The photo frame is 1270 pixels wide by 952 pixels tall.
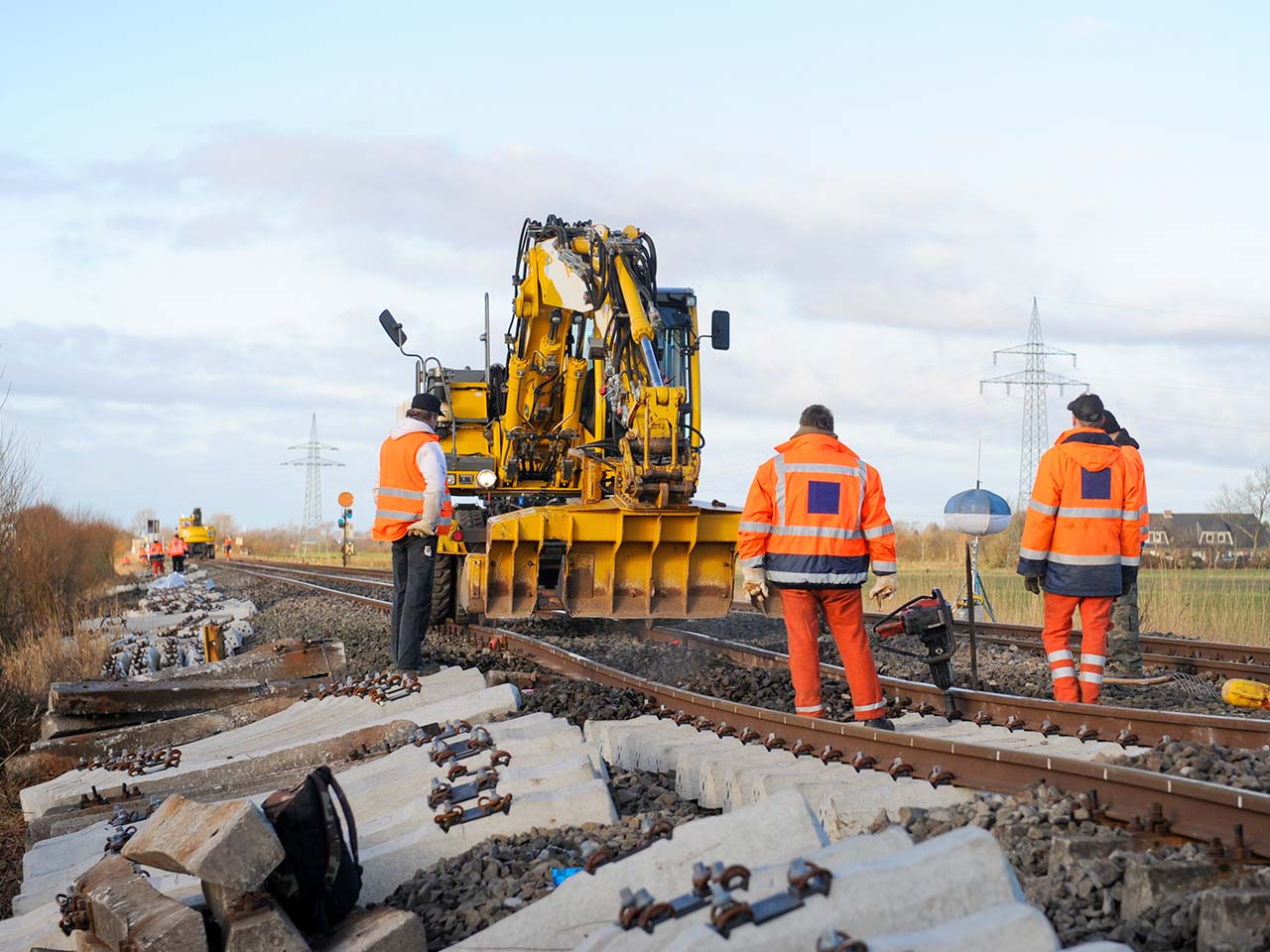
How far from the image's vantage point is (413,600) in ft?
28.8

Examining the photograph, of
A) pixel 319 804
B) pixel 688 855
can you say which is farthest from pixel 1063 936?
pixel 319 804

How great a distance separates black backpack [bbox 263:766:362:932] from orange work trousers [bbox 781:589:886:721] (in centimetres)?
322

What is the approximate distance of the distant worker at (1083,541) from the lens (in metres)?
7.01

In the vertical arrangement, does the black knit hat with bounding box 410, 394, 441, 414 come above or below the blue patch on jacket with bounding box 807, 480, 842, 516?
above

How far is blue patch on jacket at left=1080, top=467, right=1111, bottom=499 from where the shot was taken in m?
7.07

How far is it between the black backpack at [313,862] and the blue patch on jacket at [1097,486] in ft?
15.8

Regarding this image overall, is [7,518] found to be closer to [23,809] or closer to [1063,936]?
[23,809]

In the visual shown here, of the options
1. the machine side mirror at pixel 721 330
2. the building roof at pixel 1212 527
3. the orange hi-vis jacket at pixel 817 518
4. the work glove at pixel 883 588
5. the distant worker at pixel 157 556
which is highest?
the machine side mirror at pixel 721 330

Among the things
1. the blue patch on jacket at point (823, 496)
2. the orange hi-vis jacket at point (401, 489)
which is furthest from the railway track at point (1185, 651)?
the orange hi-vis jacket at point (401, 489)

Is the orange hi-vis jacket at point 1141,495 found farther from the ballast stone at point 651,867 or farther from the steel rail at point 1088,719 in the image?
the ballast stone at point 651,867

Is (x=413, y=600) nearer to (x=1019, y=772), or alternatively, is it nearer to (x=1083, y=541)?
(x=1083, y=541)

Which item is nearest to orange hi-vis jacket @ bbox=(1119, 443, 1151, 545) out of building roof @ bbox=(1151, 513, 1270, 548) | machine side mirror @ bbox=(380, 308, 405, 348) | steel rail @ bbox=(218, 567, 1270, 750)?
steel rail @ bbox=(218, 567, 1270, 750)

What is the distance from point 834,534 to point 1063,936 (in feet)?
Answer: 11.4

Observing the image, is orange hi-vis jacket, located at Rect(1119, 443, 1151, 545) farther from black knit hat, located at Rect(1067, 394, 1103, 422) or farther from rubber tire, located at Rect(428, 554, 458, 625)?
rubber tire, located at Rect(428, 554, 458, 625)
